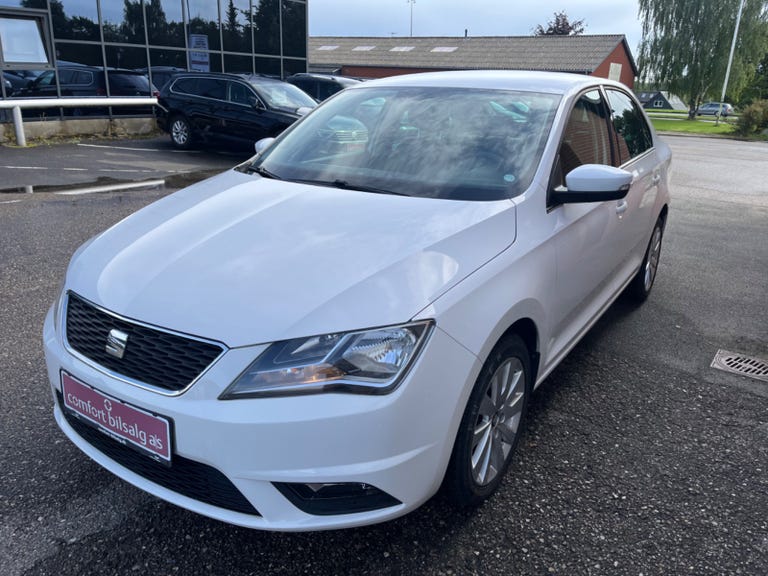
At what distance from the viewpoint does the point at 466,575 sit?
7.14 ft

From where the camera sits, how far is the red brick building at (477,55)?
41.8 meters

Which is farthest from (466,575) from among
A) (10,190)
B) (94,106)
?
(94,106)

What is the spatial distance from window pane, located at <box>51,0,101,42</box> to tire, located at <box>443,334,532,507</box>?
15.1 m

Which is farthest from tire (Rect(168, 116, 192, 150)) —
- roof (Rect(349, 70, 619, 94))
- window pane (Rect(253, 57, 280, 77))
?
roof (Rect(349, 70, 619, 94))

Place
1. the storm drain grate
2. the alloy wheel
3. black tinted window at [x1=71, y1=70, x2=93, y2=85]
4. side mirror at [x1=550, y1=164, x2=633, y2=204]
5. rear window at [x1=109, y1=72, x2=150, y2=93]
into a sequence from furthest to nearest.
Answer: rear window at [x1=109, y1=72, x2=150, y2=93] → black tinted window at [x1=71, y1=70, x2=93, y2=85] → the storm drain grate → side mirror at [x1=550, y1=164, x2=633, y2=204] → the alloy wheel

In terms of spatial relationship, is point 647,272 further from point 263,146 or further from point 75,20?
point 75,20

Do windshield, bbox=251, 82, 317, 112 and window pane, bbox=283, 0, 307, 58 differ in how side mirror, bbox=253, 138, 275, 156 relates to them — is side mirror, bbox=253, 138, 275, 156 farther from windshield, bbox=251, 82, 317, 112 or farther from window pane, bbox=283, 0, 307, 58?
window pane, bbox=283, 0, 307, 58

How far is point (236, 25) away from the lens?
18.0 meters

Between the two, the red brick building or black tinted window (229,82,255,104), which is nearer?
black tinted window (229,82,255,104)

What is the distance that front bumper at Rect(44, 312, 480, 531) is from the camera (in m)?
1.84

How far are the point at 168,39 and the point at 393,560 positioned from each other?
669 inches

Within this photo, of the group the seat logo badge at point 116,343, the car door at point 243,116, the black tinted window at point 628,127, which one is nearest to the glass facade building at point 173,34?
the car door at point 243,116

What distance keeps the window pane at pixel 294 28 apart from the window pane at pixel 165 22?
383 cm

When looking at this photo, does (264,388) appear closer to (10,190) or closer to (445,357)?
(445,357)
